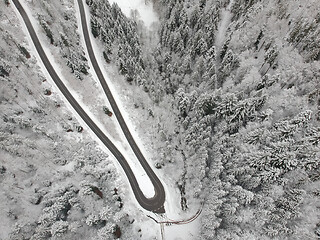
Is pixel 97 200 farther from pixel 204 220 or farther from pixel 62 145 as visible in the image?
pixel 204 220

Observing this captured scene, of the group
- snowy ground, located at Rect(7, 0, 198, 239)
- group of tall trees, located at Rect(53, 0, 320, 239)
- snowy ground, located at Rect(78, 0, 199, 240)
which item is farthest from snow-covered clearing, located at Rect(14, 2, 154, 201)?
group of tall trees, located at Rect(53, 0, 320, 239)

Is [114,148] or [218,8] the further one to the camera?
[218,8]

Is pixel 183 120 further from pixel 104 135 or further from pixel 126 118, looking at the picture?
pixel 104 135

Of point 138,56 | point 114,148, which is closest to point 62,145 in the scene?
point 114,148

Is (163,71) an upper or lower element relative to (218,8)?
lower

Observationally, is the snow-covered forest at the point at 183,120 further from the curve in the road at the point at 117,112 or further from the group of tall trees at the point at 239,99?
the curve in the road at the point at 117,112

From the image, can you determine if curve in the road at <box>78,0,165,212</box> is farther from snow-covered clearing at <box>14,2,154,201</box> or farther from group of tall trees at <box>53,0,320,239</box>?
group of tall trees at <box>53,0,320,239</box>

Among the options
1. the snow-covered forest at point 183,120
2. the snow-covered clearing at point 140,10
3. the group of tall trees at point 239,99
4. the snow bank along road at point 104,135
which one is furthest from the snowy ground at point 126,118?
the snow-covered clearing at point 140,10
